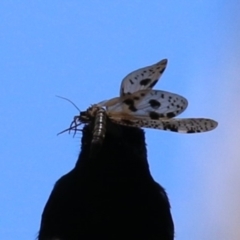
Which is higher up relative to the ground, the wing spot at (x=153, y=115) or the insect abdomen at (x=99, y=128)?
the wing spot at (x=153, y=115)

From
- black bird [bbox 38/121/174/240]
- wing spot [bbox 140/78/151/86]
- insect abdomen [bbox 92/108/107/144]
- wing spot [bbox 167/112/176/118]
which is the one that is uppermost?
wing spot [bbox 140/78/151/86]

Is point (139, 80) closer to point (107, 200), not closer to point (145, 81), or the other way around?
point (145, 81)

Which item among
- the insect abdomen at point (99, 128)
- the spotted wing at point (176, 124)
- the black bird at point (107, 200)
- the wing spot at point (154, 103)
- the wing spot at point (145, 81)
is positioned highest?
the wing spot at point (145, 81)

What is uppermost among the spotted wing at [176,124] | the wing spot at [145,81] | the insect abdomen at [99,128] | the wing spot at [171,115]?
the wing spot at [145,81]

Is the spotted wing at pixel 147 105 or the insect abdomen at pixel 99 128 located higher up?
the spotted wing at pixel 147 105

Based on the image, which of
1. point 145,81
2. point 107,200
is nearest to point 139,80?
point 145,81

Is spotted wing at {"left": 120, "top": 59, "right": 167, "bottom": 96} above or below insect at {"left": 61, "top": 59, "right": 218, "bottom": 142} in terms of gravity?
above
